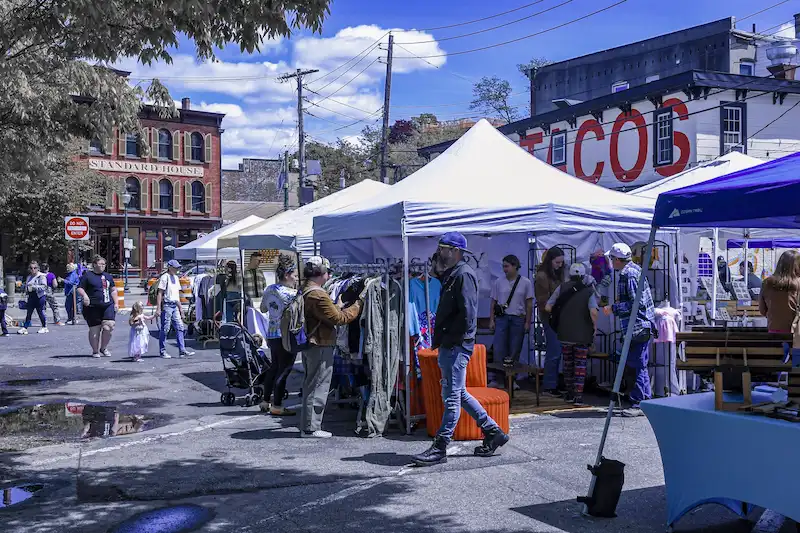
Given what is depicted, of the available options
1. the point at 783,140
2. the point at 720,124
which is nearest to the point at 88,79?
the point at 720,124

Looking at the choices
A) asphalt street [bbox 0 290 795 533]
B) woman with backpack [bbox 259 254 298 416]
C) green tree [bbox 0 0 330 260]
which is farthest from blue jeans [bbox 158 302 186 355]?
woman with backpack [bbox 259 254 298 416]

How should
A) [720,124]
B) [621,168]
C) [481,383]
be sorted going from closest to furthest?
[481,383] → [720,124] → [621,168]

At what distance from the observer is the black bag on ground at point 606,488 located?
544 cm

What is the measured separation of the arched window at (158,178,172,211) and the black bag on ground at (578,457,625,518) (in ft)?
173

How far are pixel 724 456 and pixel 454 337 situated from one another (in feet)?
8.39

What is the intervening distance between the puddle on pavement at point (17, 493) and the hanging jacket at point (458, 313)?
3502mm

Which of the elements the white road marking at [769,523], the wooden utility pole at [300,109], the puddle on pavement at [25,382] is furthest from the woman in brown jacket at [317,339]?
the wooden utility pole at [300,109]

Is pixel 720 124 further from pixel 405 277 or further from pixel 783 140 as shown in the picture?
pixel 405 277

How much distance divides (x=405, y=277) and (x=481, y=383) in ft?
4.40

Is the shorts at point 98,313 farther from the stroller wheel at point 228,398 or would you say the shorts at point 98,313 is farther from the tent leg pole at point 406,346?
the tent leg pole at point 406,346

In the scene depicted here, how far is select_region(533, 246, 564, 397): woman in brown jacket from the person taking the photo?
10492 millimetres

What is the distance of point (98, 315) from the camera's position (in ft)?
48.6

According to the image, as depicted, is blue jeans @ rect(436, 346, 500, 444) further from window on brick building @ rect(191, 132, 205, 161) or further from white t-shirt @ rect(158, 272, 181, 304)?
window on brick building @ rect(191, 132, 205, 161)

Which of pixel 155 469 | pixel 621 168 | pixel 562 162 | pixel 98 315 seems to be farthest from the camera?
pixel 562 162
